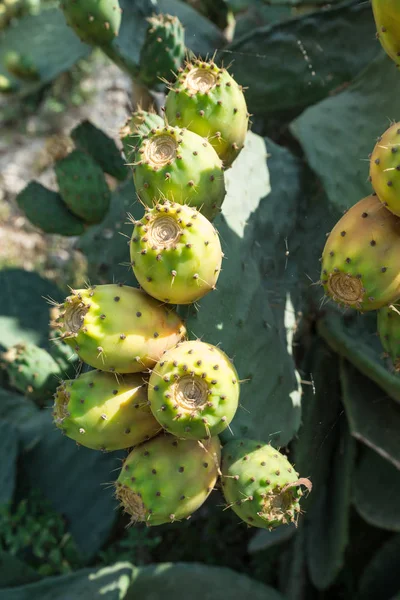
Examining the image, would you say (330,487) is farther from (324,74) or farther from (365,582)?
(324,74)

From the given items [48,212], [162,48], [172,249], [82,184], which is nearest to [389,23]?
[172,249]

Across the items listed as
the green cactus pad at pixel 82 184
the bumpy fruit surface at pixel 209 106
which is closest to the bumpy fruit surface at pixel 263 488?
the bumpy fruit surface at pixel 209 106

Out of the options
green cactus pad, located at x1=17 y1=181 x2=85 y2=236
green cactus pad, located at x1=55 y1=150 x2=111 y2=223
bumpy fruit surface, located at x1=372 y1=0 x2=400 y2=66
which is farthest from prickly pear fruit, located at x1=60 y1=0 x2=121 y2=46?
bumpy fruit surface, located at x1=372 y1=0 x2=400 y2=66

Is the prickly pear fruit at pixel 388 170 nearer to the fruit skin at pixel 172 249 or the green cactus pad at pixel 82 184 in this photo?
the fruit skin at pixel 172 249

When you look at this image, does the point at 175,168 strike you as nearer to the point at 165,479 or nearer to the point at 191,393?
the point at 191,393

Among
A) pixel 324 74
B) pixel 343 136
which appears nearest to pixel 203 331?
pixel 343 136
